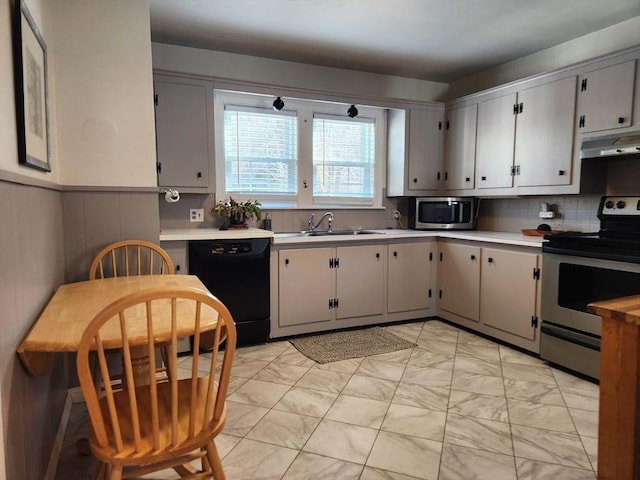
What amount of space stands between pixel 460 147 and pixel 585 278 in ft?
→ 6.15

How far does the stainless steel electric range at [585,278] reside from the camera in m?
2.54

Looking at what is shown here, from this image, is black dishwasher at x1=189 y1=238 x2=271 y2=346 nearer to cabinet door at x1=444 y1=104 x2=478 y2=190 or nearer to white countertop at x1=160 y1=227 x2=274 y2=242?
white countertop at x1=160 y1=227 x2=274 y2=242

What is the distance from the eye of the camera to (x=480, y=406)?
2375 millimetres

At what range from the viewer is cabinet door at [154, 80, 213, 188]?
10.8ft

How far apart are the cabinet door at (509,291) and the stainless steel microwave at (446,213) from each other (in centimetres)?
72

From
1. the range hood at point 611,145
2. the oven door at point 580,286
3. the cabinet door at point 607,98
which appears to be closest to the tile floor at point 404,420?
the oven door at point 580,286

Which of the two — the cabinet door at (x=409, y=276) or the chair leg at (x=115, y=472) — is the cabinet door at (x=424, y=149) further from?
the chair leg at (x=115, y=472)

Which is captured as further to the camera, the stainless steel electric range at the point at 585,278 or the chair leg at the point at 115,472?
the stainless steel electric range at the point at 585,278

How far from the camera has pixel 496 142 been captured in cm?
378

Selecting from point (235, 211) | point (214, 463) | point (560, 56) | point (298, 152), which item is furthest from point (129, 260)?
point (560, 56)

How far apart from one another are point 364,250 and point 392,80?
1964 mm

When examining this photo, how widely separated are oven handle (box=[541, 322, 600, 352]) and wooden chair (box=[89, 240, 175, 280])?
2528mm

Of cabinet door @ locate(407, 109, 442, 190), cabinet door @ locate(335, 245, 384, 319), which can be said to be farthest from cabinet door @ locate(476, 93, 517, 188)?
cabinet door @ locate(335, 245, 384, 319)

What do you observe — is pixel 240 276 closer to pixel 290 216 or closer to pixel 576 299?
pixel 290 216
